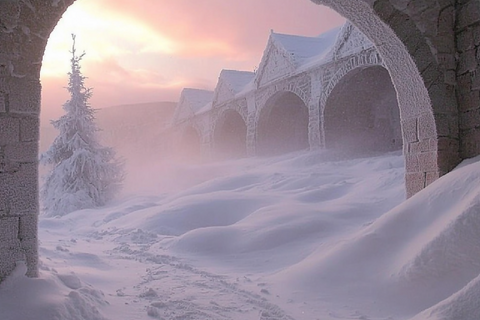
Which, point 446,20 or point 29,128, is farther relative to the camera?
point 446,20

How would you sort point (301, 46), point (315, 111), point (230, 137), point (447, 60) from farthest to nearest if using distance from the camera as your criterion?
point (230, 137) → point (301, 46) → point (315, 111) → point (447, 60)

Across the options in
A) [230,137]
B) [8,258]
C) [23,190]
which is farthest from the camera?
[230,137]

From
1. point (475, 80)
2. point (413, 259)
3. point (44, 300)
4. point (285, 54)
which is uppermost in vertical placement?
point (285, 54)

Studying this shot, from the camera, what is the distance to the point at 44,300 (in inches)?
99.8

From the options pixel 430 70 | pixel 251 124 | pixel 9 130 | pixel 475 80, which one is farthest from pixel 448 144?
pixel 251 124

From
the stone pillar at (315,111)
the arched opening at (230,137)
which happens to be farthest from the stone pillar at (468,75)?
the arched opening at (230,137)

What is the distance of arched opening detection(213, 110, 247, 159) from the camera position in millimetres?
19203

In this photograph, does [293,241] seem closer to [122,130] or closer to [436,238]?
[436,238]

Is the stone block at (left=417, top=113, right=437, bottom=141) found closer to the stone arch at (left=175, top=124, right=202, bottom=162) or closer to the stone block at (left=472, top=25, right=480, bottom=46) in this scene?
the stone block at (left=472, top=25, right=480, bottom=46)

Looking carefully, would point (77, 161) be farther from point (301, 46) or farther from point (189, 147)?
point (189, 147)

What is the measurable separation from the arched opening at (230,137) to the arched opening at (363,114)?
23.6 feet

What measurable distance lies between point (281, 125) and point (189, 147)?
33.4ft

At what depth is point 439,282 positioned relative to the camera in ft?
8.95

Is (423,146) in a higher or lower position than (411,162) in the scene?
higher
